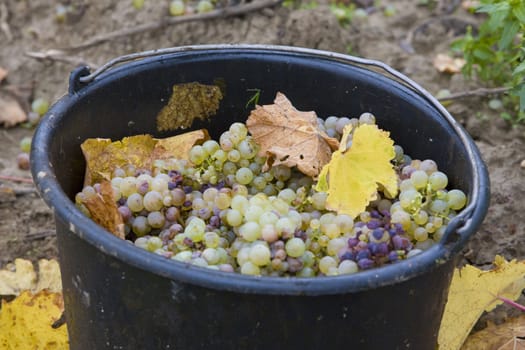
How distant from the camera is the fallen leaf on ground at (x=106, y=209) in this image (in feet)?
5.30

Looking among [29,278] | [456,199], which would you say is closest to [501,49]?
[456,199]

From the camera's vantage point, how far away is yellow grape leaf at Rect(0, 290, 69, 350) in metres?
2.06

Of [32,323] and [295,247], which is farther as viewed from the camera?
[32,323]

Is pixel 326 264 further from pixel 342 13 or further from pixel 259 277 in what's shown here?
pixel 342 13

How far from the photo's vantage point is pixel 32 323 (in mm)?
2080

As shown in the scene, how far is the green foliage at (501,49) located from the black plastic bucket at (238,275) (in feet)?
1.77

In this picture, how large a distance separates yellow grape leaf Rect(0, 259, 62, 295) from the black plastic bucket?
57 cm

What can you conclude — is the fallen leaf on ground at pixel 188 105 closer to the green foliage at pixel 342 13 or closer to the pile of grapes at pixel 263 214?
the pile of grapes at pixel 263 214

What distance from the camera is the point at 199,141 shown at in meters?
1.94

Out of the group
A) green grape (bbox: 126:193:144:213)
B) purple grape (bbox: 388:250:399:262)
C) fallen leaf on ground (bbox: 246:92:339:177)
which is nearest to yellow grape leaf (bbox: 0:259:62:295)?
green grape (bbox: 126:193:144:213)

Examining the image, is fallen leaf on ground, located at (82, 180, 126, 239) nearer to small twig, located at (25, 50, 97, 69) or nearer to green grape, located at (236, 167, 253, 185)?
green grape, located at (236, 167, 253, 185)

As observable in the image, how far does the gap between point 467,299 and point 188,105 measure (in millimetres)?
866

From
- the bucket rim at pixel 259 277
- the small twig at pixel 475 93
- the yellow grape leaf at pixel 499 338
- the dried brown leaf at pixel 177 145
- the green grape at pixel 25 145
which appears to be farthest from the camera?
the green grape at pixel 25 145

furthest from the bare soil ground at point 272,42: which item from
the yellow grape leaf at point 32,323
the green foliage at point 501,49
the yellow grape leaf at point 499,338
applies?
the yellow grape leaf at point 32,323
